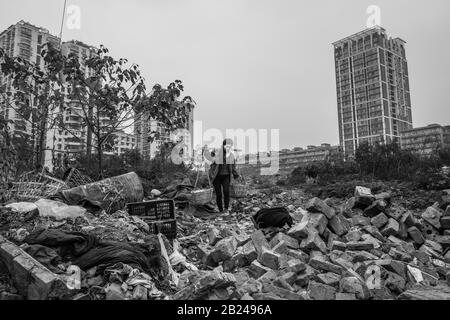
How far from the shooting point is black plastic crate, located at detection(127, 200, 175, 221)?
411 cm

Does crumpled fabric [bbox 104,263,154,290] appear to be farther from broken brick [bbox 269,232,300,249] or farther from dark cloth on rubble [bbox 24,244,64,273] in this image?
broken brick [bbox 269,232,300,249]

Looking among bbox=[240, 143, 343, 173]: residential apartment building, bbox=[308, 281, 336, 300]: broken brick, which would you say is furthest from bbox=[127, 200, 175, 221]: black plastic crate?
bbox=[240, 143, 343, 173]: residential apartment building

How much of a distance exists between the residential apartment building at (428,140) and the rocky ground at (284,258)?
26.4 feet

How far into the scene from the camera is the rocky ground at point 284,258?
2.44 metres

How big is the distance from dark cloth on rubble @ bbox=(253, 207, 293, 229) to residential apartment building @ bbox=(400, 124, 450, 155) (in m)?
8.87

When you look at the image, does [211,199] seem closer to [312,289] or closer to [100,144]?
[100,144]

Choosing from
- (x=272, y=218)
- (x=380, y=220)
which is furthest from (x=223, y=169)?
(x=380, y=220)

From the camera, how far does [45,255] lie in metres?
2.52

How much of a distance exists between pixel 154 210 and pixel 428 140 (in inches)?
542

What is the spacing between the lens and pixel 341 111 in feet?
131

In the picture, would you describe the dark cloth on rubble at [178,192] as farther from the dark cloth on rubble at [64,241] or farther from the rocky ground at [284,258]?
the dark cloth on rubble at [64,241]

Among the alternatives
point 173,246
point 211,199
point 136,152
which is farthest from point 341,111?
point 173,246

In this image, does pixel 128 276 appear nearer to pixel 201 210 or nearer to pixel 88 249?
pixel 88 249

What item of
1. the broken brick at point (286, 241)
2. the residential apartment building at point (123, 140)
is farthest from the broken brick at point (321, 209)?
the residential apartment building at point (123, 140)
